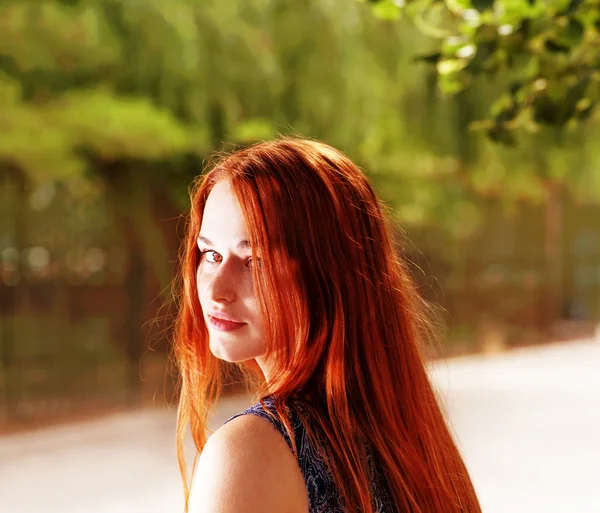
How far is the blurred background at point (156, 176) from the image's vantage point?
4.75 metres

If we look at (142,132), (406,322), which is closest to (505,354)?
(142,132)

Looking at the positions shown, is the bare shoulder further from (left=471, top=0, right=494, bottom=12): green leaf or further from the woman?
(left=471, top=0, right=494, bottom=12): green leaf

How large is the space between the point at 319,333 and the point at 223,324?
87 millimetres

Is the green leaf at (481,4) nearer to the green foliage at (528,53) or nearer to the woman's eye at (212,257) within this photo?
the green foliage at (528,53)

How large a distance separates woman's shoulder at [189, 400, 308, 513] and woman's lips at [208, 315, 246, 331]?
0.11 metres

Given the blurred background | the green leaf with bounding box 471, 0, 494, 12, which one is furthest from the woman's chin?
the blurred background

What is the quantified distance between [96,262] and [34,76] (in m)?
1.76

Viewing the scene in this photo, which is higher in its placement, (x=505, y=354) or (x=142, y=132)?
(x=142, y=132)

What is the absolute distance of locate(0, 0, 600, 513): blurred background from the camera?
4746 millimetres

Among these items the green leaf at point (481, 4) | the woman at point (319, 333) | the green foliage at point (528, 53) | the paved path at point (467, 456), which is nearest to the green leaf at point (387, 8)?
the green foliage at point (528, 53)

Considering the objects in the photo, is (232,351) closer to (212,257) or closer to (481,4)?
(212,257)

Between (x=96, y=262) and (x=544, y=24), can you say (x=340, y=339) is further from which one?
(x=96, y=262)

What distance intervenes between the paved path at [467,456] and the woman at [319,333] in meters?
2.58

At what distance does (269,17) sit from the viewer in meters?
5.81
